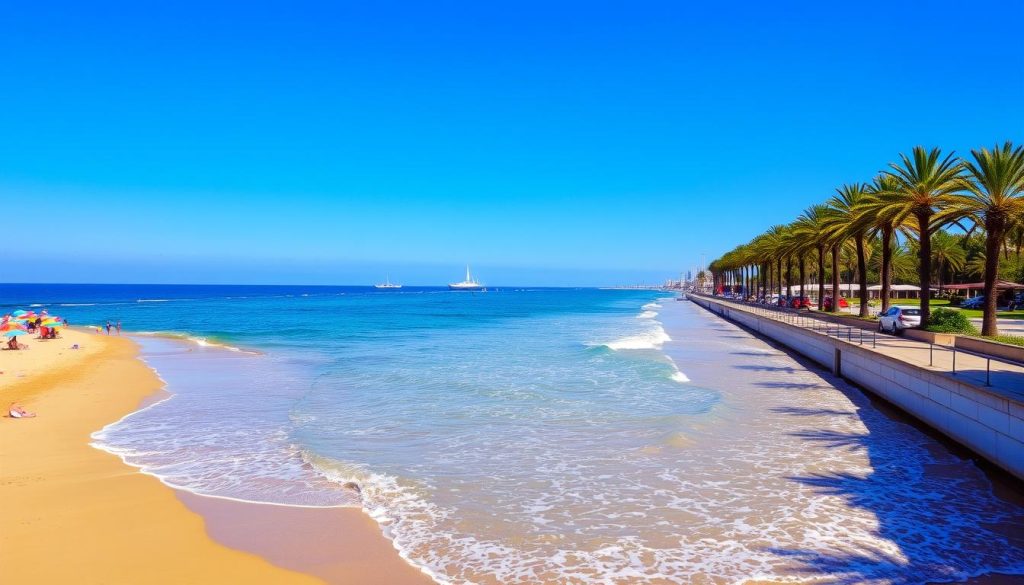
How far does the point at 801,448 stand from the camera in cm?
1234

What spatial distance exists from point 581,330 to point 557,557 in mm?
40248

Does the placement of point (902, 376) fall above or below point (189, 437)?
above

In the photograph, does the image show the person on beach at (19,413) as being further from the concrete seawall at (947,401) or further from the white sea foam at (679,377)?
the concrete seawall at (947,401)

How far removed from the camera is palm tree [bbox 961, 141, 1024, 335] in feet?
73.3

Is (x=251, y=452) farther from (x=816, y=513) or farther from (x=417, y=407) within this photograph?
(x=816, y=513)

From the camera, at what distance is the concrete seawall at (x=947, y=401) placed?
32.9ft

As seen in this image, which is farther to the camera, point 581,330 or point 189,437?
point 581,330

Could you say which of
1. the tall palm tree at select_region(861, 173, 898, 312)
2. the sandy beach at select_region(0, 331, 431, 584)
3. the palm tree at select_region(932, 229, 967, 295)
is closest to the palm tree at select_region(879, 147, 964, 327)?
the tall palm tree at select_region(861, 173, 898, 312)

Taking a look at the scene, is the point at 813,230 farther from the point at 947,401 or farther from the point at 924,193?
the point at 947,401

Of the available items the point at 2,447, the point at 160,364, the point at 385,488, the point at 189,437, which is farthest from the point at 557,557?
the point at 160,364

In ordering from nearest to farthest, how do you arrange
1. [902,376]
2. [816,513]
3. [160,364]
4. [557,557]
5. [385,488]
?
[557,557]
[816,513]
[385,488]
[902,376]
[160,364]

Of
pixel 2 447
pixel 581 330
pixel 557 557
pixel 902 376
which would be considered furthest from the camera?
pixel 581 330

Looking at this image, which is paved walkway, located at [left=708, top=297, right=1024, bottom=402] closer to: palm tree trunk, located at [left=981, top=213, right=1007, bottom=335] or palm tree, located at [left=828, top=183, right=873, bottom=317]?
palm tree trunk, located at [left=981, top=213, right=1007, bottom=335]

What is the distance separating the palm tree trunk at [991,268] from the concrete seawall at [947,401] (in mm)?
5140
